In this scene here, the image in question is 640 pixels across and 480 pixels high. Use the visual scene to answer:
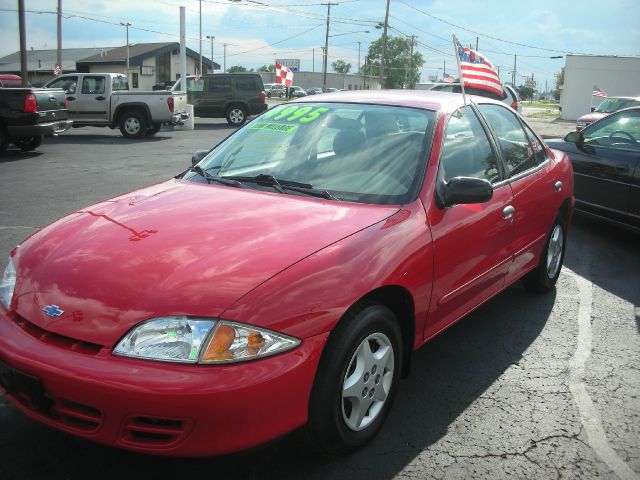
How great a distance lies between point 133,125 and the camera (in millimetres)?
17391

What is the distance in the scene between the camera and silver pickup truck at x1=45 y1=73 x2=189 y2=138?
678 inches

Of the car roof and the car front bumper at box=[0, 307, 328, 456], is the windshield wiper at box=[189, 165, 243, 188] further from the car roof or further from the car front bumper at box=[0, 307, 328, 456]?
the car front bumper at box=[0, 307, 328, 456]

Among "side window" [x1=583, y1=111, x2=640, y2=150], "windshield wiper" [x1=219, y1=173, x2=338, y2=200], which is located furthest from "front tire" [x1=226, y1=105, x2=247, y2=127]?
"windshield wiper" [x1=219, y1=173, x2=338, y2=200]

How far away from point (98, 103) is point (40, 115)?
5.14m

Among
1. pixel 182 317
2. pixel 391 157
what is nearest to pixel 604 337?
pixel 391 157

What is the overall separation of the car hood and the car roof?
100 cm

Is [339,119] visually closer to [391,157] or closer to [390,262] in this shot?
[391,157]

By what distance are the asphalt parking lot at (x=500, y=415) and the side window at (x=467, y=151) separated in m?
1.13

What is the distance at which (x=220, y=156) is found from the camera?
3803mm

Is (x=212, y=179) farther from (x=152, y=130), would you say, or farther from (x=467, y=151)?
(x=152, y=130)

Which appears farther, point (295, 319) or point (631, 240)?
point (631, 240)

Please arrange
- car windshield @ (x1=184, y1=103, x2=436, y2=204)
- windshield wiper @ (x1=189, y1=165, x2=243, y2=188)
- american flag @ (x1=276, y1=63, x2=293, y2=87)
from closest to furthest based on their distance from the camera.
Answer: car windshield @ (x1=184, y1=103, x2=436, y2=204), windshield wiper @ (x1=189, y1=165, x2=243, y2=188), american flag @ (x1=276, y1=63, x2=293, y2=87)

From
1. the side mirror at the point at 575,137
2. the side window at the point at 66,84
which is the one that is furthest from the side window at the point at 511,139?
the side window at the point at 66,84

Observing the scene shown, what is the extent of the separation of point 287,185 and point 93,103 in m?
15.9
